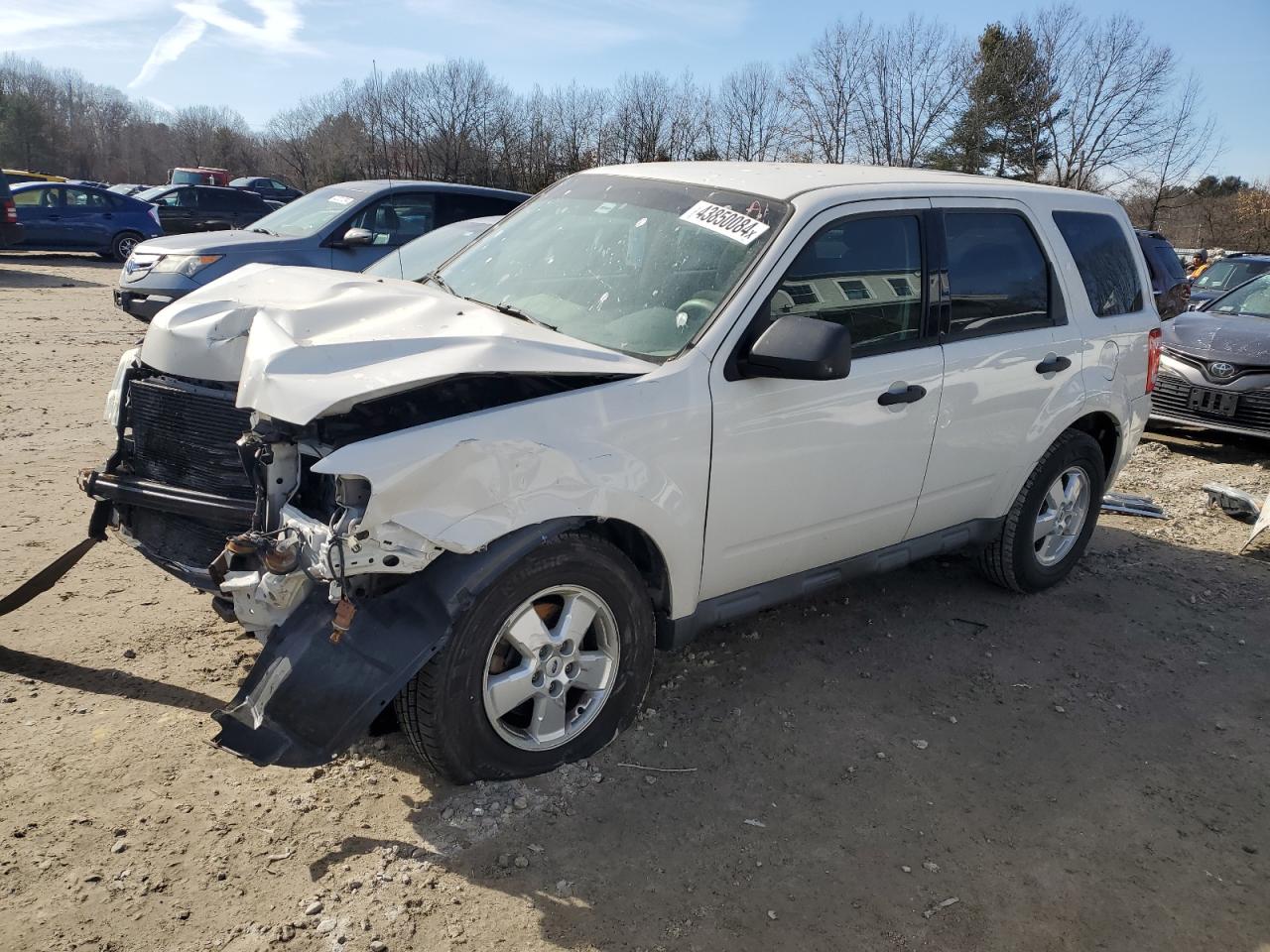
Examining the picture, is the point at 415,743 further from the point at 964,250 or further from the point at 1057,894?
the point at 964,250

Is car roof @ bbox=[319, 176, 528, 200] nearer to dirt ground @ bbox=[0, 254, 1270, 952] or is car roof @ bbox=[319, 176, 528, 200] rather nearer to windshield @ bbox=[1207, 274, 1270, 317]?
dirt ground @ bbox=[0, 254, 1270, 952]

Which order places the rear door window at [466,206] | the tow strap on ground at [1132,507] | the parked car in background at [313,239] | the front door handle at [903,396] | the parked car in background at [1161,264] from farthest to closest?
the parked car in background at [1161,264]
the rear door window at [466,206]
the parked car in background at [313,239]
the tow strap on ground at [1132,507]
the front door handle at [903,396]

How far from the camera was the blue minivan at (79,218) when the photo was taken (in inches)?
754

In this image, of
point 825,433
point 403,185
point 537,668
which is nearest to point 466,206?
point 403,185

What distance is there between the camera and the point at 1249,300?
959 centimetres

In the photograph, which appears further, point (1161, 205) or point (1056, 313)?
point (1161, 205)

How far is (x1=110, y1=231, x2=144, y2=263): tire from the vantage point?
65.9 feet

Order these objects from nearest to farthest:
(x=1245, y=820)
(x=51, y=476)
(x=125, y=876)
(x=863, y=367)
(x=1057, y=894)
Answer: (x=125, y=876) → (x=1057, y=894) → (x=1245, y=820) → (x=863, y=367) → (x=51, y=476)

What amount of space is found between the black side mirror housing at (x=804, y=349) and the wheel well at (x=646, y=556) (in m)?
0.71

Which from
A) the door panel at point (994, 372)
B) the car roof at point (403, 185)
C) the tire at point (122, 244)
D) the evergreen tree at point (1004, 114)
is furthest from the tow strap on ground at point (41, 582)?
the evergreen tree at point (1004, 114)

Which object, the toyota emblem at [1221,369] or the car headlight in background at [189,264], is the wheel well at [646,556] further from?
the car headlight in background at [189,264]

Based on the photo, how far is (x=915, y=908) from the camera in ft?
9.06

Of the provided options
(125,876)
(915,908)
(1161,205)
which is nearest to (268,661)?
(125,876)

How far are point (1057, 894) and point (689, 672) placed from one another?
5.20 ft
